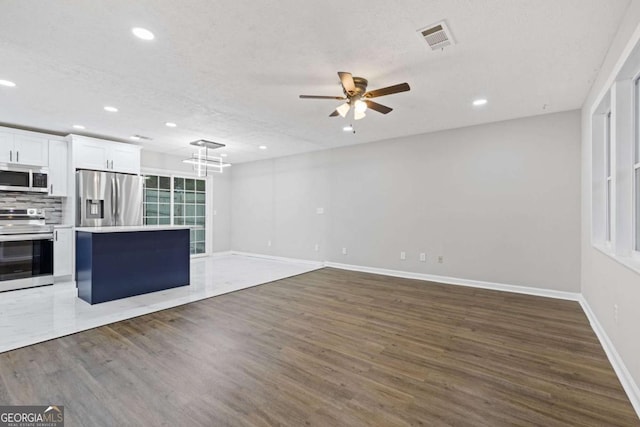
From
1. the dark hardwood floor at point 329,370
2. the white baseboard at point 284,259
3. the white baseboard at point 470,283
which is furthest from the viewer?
the white baseboard at point 284,259

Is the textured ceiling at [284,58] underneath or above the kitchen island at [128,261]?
above

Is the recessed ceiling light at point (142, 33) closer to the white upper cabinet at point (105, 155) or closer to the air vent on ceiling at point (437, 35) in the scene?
the air vent on ceiling at point (437, 35)

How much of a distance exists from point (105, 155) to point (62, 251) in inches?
73.8

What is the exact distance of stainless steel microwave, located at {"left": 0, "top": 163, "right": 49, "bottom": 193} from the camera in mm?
4672

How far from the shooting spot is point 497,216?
4.73 m

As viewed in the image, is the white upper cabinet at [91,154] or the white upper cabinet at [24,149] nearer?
the white upper cabinet at [24,149]

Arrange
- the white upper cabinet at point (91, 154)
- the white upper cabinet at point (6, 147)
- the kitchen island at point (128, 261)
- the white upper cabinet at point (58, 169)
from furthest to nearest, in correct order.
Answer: the white upper cabinet at point (91, 154), the white upper cabinet at point (58, 169), the white upper cabinet at point (6, 147), the kitchen island at point (128, 261)

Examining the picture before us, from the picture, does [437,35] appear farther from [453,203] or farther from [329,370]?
[453,203]

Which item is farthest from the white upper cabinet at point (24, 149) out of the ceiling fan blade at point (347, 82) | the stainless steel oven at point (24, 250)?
the ceiling fan blade at point (347, 82)

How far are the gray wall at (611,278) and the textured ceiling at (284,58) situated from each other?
5.6 inches

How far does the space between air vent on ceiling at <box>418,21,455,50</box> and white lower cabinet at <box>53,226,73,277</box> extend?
6148mm

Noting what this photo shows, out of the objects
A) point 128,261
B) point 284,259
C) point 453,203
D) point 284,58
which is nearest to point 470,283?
point 453,203

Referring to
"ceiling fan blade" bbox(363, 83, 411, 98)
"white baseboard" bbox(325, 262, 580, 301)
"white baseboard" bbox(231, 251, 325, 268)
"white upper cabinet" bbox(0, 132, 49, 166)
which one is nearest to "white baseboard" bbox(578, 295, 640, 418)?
"white baseboard" bbox(325, 262, 580, 301)

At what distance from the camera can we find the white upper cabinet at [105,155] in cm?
530
